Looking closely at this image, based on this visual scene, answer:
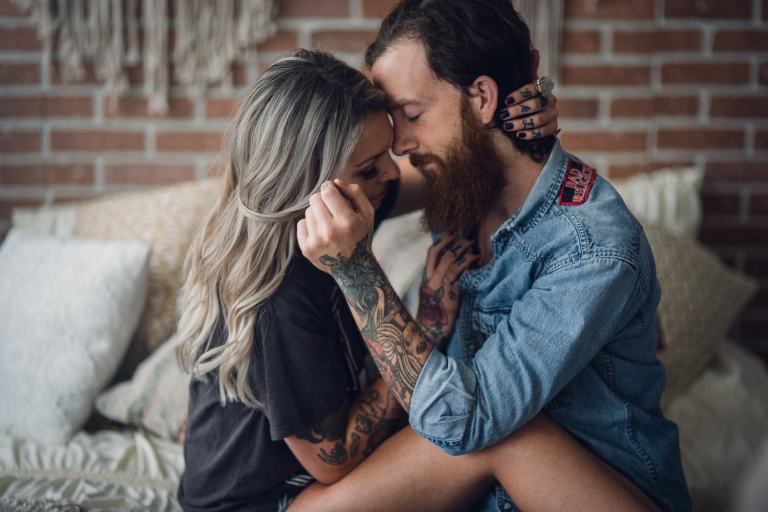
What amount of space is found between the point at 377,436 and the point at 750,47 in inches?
74.5

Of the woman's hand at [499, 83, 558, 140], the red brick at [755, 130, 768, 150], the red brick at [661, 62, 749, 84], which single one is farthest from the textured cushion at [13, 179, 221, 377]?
the red brick at [755, 130, 768, 150]

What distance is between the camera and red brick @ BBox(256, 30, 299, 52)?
2.14 m

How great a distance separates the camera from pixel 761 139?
7.13ft

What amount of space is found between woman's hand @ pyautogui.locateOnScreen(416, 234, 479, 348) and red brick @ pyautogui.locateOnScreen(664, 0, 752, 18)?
4.43 ft

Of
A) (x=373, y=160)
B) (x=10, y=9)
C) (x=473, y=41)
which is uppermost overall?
(x=10, y=9)

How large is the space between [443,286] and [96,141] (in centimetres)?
153

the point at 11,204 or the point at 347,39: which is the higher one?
the point at 347,39

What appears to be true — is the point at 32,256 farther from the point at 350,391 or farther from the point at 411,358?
the point at 411,358

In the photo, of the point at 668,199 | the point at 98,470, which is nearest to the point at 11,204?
the point at 98,470

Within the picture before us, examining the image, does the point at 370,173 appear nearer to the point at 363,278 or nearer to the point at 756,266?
the point at 363,278

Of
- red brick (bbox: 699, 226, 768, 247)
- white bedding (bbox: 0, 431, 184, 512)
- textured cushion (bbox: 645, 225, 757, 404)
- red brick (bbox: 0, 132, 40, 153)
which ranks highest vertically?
red brick (bbox: 0, 132, 40, 153)

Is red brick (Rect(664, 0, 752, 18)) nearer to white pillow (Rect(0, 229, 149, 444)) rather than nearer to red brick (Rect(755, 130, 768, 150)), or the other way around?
red brick (Rect(755, 130, 768, 150))

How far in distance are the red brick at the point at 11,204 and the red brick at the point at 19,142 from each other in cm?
18

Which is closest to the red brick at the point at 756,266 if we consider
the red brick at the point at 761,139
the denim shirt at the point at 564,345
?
the red brick at the point at 761,139
